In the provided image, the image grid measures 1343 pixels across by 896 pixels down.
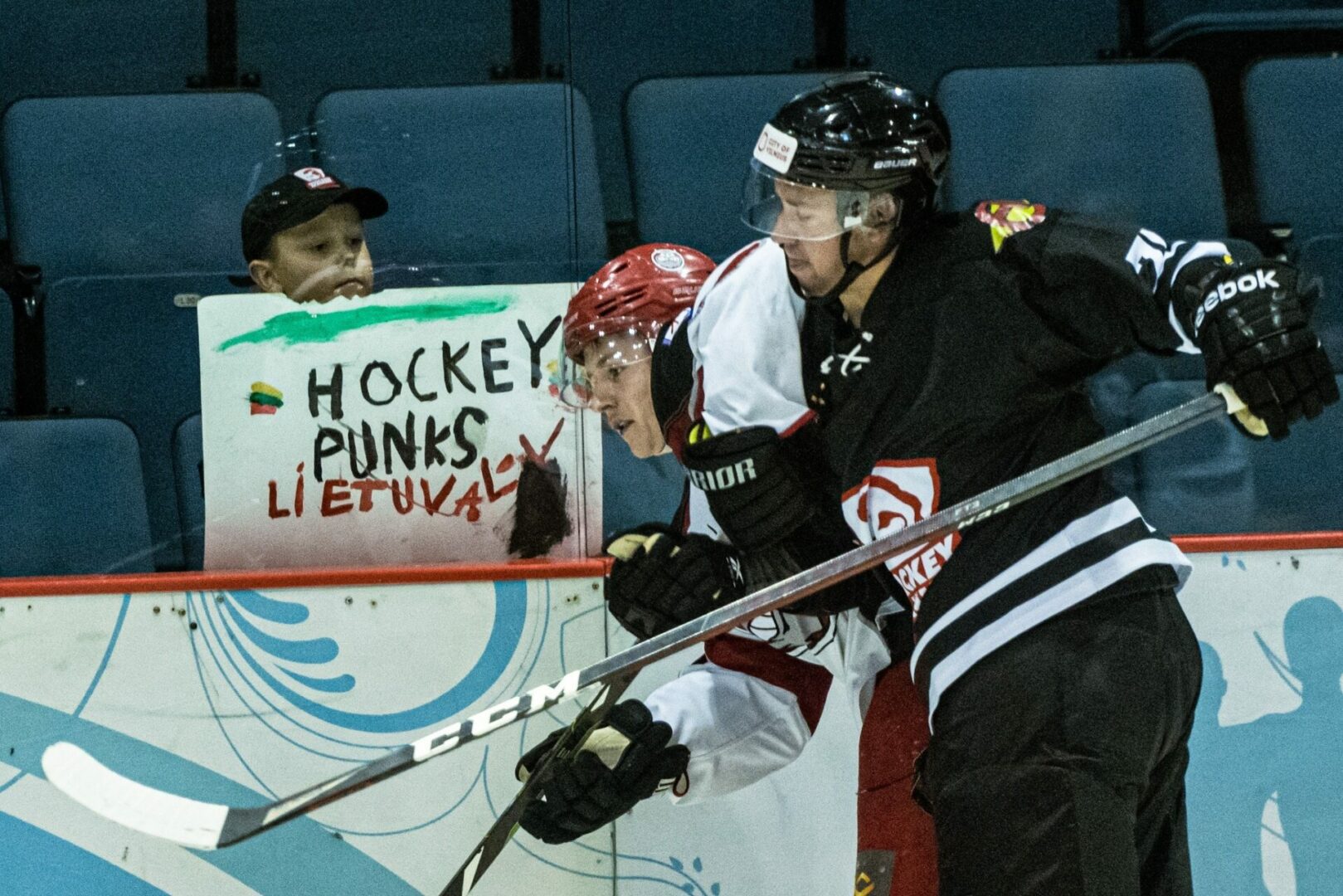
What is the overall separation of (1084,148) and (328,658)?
4.30 feet

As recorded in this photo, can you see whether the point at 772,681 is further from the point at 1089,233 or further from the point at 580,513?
the point at 1089,233

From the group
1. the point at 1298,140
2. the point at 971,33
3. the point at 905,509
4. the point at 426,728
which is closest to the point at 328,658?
the point at 426,728

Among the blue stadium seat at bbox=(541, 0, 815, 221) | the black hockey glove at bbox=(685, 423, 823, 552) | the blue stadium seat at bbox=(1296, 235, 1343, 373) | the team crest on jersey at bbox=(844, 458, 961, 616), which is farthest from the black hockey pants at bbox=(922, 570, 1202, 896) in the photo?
the blue stadium seat at bbox=(541, 0, 815, 221)

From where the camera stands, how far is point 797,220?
5.54ft

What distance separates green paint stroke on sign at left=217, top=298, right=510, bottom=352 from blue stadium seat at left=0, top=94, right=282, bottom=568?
0.09m

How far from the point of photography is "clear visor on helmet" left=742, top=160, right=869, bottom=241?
166cm

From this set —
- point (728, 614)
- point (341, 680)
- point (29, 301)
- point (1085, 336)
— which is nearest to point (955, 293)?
point (1085, 336)

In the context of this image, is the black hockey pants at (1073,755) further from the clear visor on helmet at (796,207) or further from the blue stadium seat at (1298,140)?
the blue stadium seat at (1298,140)

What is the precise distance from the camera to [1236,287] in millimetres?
1521

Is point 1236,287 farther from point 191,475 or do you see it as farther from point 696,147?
point 191,475

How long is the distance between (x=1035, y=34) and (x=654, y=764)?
1322 mm

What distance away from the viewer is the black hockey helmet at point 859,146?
1.65 m

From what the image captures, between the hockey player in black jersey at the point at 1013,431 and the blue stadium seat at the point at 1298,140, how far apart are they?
2.94 feet

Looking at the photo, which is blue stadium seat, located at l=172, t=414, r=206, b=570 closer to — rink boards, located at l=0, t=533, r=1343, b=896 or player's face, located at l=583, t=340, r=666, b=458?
rink boards, located at l=0, t=533, r=1343, b=896
